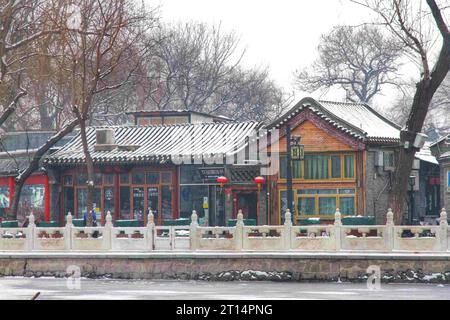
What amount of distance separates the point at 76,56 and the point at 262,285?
12.2 metres

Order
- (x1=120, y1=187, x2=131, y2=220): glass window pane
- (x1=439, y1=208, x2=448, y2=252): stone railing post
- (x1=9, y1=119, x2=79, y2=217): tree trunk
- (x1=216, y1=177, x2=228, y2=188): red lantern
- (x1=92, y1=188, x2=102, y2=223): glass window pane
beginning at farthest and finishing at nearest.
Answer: (x1=92, y1=188, x2=102, y2=223): glass window pane
(x1=120, y1=187, x2=131, y2=220): glass window pane
(x1=216, y1=177, x2=228, y2=188): red lantern
(x1=9, y1=119, x2=79, y2=217): tree trunk
(x1=439, y1=208, x2=448, y2=252): stone railing post

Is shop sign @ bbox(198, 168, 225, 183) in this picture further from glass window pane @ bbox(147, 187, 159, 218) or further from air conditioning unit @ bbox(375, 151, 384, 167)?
air conditioning unit @ bbox(375, 151, 384, 167)

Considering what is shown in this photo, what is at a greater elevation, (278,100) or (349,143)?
(278,100)

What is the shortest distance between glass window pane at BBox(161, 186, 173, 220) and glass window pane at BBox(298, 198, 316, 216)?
5073 mm

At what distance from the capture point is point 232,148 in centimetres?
4388

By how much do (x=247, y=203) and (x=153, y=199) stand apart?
368 cm

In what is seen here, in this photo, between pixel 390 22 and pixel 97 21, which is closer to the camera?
pixel 390 22

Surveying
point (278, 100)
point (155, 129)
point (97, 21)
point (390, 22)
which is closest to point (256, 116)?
point (278, 100)

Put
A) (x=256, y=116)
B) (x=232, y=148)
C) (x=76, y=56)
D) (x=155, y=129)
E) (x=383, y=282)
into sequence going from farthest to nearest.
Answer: (x=256, y=116) → (x=155, y=129) → (x=232, y=148) → (x=76, y=56) → (x=383, y=282)

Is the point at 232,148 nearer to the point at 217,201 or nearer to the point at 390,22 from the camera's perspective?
the point at 217,201

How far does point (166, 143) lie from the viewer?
46125mm

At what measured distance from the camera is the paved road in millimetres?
29000


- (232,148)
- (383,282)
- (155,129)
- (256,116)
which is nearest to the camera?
(383,282)

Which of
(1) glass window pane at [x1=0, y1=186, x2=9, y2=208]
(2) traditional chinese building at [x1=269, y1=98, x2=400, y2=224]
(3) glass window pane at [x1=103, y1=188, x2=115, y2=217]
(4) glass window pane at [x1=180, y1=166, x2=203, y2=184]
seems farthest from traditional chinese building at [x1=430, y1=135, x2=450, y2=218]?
(1) glass window pane at [x1=0, y1=186, x2=9, y2=208]
